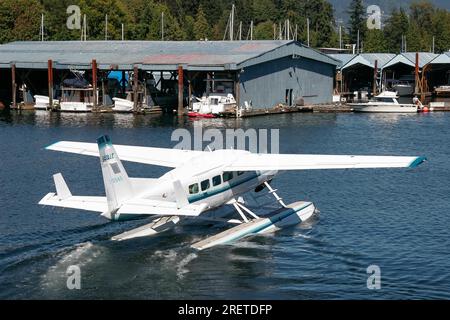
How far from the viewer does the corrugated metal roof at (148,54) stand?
73562mm

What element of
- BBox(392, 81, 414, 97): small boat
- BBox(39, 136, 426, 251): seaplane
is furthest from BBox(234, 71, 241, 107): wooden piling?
BBox(39, 136, 426, 251): seaplane

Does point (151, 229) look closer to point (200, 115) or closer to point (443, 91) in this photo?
point (200, 115)

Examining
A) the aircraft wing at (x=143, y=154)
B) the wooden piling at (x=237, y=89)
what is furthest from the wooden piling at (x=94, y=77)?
the aircraft wing at (x=143, y=154)

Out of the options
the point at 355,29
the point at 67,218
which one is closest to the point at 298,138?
the point at 67,218

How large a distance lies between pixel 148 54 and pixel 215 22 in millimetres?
84931

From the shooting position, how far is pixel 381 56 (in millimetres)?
100125

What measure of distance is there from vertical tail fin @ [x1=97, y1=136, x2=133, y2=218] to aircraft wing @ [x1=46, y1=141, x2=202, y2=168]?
632cm

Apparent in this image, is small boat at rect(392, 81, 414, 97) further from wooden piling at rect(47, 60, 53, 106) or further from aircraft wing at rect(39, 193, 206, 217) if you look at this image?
aircraft wing at rect(39, 193, 206, 217)

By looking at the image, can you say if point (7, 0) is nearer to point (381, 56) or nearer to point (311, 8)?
point (381, 56)

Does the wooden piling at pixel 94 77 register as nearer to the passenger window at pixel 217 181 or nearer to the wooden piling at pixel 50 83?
the wooden piling at pixel 50 83

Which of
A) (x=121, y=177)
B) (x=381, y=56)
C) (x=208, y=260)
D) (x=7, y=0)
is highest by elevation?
(x=7, y=0)

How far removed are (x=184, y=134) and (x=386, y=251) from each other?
3374 cm

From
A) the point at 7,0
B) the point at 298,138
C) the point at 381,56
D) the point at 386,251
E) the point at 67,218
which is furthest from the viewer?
the point at 7,0

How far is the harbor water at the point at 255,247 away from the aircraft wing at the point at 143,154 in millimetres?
2472
